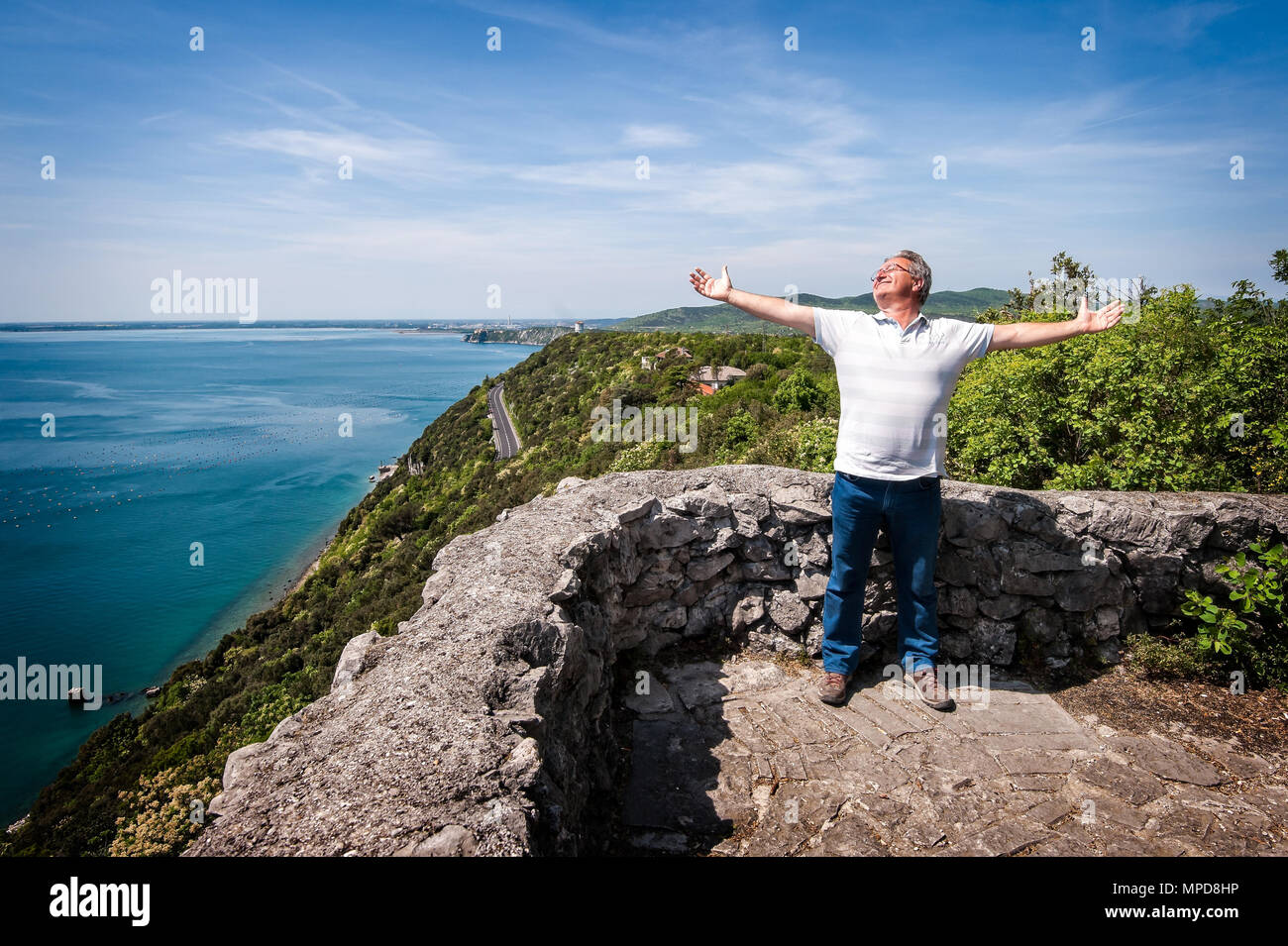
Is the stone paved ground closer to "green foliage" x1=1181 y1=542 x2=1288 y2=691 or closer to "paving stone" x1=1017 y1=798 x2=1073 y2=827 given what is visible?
"paving stone" x1=1017 y1=798 x2=1073 y2=827

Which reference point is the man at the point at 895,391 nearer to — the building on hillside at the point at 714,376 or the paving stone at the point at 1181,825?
the paving stone at the point at 1181,825

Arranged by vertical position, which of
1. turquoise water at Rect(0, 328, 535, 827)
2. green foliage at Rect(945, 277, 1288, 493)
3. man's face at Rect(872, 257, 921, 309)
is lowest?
turquoise water at Rect(0, 328, 535, 827)

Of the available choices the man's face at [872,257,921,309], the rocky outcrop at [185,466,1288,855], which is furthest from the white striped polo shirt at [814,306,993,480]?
the rocky outcrop at [185,466,1288,855]

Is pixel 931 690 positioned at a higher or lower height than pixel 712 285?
lower

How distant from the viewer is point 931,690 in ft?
13.7

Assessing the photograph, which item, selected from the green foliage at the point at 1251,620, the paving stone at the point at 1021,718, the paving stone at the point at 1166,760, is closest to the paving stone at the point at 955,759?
the paving stone at the point at 1021,718

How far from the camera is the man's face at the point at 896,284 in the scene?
12.1ft

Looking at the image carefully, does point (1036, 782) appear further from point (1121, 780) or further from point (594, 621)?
point (594, 621)

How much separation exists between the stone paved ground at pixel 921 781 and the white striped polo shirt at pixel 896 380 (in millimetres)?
1566

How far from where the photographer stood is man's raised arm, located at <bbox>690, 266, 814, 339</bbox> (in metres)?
3.62

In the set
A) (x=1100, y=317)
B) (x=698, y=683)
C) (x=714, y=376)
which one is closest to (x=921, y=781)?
(x=698, y=683)

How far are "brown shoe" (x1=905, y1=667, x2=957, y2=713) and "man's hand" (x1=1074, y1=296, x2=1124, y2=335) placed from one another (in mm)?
2223

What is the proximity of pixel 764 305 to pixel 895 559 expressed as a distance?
5.87 ft

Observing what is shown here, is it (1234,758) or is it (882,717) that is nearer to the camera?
(1234,758)
